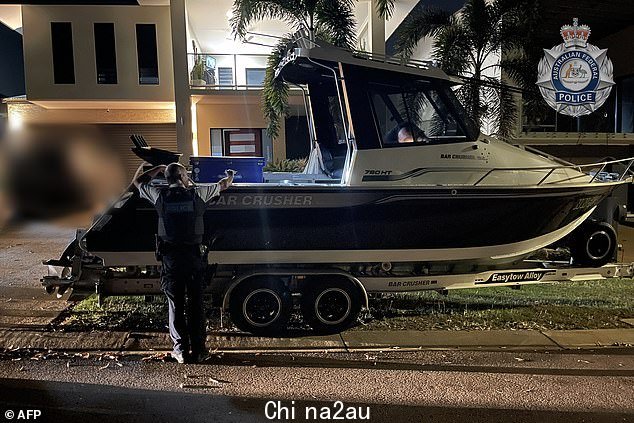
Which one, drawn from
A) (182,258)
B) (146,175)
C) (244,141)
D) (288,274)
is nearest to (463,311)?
(288,274)

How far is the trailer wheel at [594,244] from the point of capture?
6.63 metres

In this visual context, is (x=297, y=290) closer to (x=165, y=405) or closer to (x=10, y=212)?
(x=165, y=405)

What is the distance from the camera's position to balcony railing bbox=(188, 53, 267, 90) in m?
16.4

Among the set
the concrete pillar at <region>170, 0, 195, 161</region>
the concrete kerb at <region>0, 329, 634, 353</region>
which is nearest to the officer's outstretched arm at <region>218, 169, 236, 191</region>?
the concrete kerb at <region>0, 329, 634, 353</region>

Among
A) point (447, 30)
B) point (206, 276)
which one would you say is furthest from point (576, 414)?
point (447, 30)

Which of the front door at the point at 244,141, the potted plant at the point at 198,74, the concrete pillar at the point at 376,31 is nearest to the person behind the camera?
the concrete pillar at the point at 376,31

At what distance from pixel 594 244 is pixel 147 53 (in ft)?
50.3

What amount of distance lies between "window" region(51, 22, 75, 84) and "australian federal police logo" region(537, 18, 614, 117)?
14540 millimetres

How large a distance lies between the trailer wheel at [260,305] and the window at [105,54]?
14.3 metres

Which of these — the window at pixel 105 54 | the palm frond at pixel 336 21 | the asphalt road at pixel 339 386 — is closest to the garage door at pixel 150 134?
the window at pixel 105 54

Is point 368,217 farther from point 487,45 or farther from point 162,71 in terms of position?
point 162,71

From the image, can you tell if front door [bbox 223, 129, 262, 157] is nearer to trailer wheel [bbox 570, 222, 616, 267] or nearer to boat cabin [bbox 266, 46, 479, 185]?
boat cabin [bbox 266, 46, 479, 185]

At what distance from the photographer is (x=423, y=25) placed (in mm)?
11781

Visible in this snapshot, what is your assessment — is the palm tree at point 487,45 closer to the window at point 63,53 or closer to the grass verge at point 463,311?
the grass verge at point 463,311
